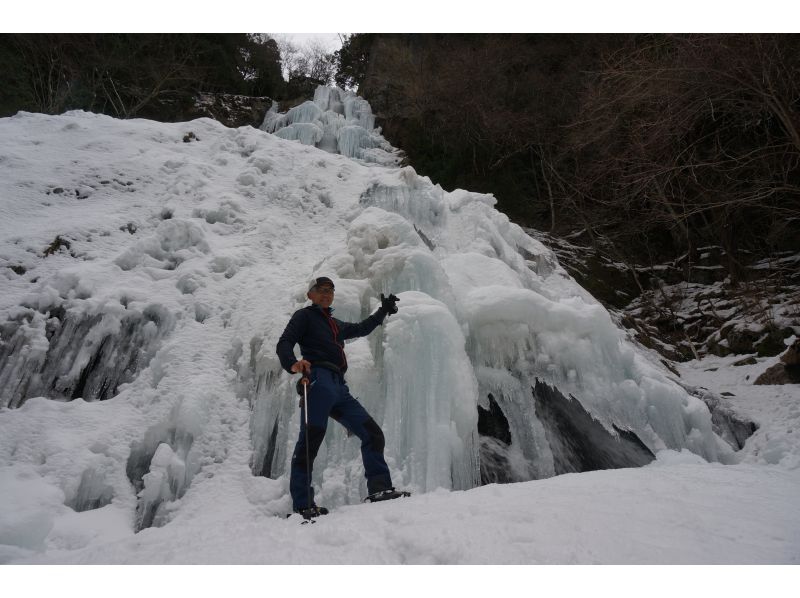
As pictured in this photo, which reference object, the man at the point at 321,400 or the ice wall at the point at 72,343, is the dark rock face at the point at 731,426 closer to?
the man at the point at 321,400

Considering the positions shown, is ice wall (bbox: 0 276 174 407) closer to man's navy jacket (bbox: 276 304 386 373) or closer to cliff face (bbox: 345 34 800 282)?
man's navy jacket (bbox: 276 304 386 373)

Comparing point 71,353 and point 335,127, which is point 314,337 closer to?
point 71,353

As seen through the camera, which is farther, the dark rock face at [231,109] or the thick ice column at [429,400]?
the dark rock face at [231,109]

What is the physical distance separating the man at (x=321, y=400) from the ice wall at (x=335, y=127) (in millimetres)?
9932

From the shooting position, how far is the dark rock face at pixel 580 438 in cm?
410

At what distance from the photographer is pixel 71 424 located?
3.25m

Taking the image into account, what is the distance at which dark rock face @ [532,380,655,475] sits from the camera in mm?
4098

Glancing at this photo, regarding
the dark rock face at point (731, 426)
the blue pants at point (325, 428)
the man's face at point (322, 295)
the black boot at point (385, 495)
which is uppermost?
the man's face at point (322, 295)

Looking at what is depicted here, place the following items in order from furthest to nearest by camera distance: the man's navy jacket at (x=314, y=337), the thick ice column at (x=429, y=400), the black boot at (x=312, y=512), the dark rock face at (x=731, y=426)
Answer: the dark rock face at (x=731, y=426) < the thick ice column at (x=429, y=400) < the man's navy jacket at (x=314, y=337) < the black boot at (x=312, y=512)

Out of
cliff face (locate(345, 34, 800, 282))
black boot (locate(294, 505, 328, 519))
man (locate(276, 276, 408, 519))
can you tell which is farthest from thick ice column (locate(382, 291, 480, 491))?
cliff face (locate(345, 34, 800, 282))

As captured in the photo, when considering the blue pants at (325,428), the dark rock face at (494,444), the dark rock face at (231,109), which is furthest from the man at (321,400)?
the dark rock face at (231,109)

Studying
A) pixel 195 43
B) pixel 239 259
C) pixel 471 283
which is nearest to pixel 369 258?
pixel 471 283

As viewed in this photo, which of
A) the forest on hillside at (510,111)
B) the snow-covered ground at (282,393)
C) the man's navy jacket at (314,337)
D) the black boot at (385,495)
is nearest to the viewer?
the snow-covered ground at (282,393)

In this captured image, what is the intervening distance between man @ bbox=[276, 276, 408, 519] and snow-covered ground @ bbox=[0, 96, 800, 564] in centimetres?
29
